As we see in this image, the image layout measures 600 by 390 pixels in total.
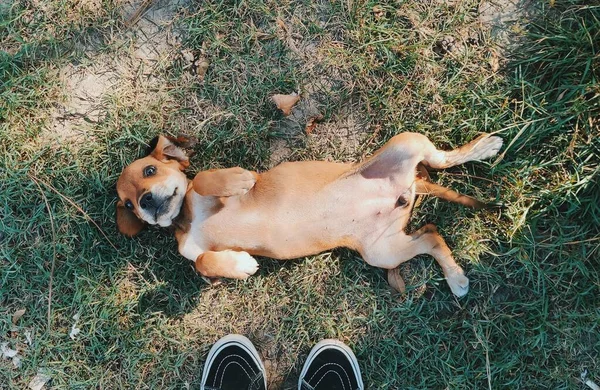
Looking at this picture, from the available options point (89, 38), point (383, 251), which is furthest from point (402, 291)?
point (89, 38)

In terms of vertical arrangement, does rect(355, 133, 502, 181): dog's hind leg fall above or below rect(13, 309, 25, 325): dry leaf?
above

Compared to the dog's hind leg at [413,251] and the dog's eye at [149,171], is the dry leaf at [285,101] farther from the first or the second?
the dog's hind leg at [413,251]

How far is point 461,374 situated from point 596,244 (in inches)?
55.3

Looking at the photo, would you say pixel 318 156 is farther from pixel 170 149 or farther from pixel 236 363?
pixel 236 363

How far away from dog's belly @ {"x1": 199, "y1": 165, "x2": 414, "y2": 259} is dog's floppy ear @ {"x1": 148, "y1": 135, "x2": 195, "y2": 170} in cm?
56

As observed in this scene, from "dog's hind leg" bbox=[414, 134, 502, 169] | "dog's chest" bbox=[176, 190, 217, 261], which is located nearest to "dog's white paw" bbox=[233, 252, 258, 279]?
"dog's chest" bbox=[176, 190, 217, 261]

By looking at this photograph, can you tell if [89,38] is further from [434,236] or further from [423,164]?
[434,236]

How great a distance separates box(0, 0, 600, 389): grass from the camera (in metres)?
3.70

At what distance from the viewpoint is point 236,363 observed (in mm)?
4043

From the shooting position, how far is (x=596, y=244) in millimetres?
3613

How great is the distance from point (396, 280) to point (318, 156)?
1166 millimetres

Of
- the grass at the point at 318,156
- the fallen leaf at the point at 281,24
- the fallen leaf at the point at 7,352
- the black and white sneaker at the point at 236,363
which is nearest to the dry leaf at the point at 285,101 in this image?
the grass at the point at 318,156

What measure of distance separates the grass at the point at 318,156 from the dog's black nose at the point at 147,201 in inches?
27.5

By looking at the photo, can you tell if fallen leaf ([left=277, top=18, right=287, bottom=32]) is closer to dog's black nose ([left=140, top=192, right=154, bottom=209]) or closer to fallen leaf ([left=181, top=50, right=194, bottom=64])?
fallen leaf ([left=181, top=50, right=194, bottom=64])
